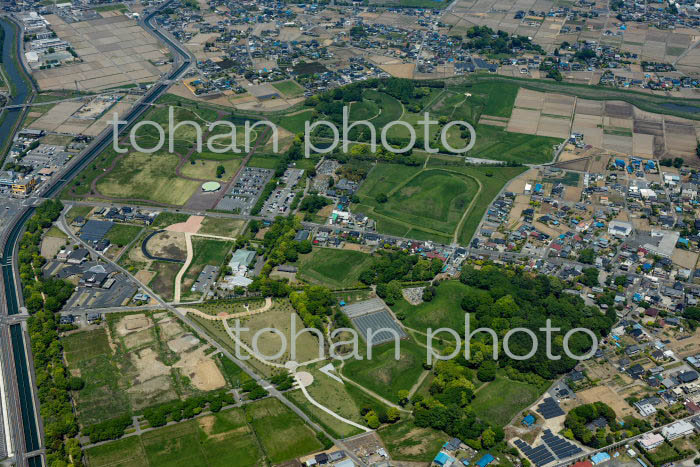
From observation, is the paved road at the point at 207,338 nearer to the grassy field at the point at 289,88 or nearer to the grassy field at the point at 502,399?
the grassy field at the point at 502,399

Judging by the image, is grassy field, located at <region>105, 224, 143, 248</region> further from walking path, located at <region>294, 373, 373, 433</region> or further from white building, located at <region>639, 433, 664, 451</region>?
white building, located at <region>639, 433, 664, 451</region>

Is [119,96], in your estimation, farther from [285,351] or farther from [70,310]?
[285,351]

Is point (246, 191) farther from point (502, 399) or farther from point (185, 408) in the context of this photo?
point (502, 399)

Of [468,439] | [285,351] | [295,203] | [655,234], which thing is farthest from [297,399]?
[655,234]

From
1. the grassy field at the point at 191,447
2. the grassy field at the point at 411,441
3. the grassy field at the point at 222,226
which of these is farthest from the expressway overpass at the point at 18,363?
the grassy field at the point at 411,441

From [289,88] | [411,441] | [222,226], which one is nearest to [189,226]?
[222,226]

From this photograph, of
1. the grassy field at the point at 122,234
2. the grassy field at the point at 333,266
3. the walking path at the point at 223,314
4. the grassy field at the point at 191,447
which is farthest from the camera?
the grassy field at the point at 122,234
